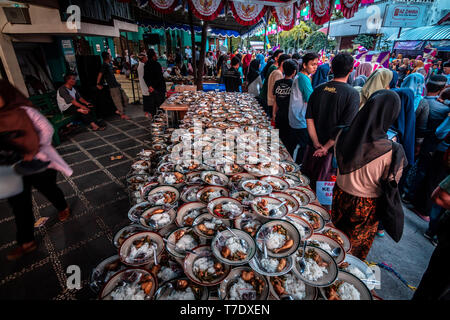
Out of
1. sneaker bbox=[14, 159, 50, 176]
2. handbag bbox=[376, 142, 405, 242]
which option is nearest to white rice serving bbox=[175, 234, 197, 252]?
sneaker bbox=[14, 159, 50, 176]

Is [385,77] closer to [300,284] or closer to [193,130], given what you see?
[193,130]

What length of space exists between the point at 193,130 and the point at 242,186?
1591mm

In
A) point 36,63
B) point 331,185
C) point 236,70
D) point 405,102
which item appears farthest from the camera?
point 236,70

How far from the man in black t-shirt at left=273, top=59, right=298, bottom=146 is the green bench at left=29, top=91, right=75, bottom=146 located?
5043 millimetres

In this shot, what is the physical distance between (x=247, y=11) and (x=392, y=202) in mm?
5113

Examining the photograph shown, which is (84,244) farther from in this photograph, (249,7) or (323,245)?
(249,7)

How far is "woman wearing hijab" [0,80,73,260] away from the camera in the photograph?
116cm

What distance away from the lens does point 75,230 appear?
2.77 m

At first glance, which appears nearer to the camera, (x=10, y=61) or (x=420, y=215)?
(x=420, y=215)

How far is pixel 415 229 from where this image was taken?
3033 mm

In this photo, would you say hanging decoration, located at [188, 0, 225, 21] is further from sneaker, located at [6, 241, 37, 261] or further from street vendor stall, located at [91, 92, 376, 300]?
sneaker, located at [6, 241, 37, 261]

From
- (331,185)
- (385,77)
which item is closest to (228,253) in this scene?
(331,185)

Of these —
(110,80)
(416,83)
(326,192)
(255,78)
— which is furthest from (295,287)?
(110,80)

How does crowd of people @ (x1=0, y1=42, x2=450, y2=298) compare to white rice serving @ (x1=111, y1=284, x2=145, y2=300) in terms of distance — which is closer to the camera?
white rice serving @ (x1=111, y1=284, x2=145, y2=300)
